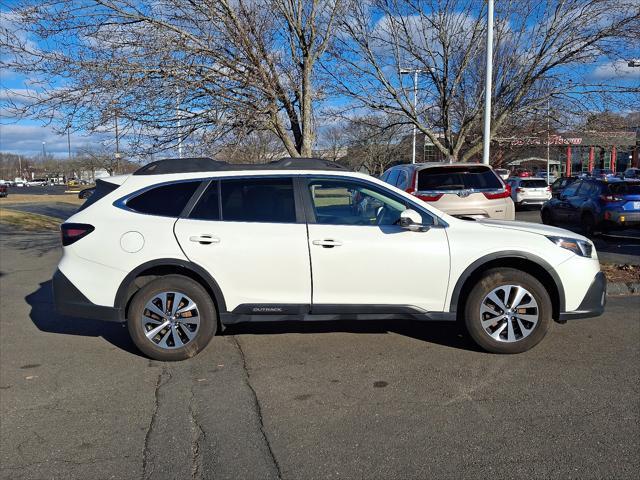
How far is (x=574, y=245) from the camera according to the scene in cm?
503

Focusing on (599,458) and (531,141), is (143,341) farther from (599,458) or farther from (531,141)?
(531,141)

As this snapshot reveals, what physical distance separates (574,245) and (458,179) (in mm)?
4449

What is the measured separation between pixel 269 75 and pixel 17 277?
17.9ft

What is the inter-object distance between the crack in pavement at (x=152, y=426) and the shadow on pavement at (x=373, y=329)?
3.98 feet

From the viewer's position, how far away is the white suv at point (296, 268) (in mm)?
4863

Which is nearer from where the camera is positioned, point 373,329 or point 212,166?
point 212,166

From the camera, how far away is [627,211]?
12.1 m

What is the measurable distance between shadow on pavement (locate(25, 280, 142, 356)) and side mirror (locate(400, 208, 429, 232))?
111 inches

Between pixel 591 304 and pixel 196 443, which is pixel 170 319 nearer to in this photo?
pixel 196 443

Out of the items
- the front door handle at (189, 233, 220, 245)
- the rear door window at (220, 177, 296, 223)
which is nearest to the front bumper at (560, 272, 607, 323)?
the rear door window at (220, 177, 296, 223)

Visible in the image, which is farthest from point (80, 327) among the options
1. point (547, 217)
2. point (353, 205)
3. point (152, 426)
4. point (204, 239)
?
point (547, 217)

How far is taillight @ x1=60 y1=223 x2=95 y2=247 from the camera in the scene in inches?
196

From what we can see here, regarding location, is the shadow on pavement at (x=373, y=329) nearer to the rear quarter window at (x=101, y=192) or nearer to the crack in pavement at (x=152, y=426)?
the crack in pavement at (x=152, y=426)

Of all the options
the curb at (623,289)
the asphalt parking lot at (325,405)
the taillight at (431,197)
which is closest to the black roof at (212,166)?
the asphalt parking lot at (325,405)
